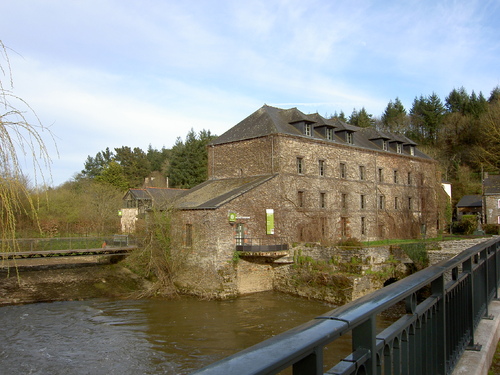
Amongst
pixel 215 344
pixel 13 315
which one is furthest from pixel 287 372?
pixel 13 315

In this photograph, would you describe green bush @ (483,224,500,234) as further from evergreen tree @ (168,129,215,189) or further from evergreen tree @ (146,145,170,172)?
evergreen tree @ (146,145,170,172)

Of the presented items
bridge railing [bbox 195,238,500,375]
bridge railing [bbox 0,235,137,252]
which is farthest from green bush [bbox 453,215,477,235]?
bridge railing [bbox 195,238,500,375]

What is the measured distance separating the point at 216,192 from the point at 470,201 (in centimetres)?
3387

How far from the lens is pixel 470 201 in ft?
152

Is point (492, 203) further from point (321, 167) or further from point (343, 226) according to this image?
point (321, 167)

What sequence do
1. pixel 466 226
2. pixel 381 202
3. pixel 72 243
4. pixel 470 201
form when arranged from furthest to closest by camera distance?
pixel 470 201 < pixel 466 226 < pixel 381 202 < pixel 72 243

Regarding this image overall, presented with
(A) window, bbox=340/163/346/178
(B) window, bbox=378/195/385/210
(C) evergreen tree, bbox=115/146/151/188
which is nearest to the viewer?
(A) window, bbox=340/163/346/178

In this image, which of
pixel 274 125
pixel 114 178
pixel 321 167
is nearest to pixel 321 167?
pixel 321 167

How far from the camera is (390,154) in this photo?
33.2 m

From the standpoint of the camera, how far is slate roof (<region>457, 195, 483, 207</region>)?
45.3 meters

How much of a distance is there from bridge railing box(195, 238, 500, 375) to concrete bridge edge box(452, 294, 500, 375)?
0.09 metres

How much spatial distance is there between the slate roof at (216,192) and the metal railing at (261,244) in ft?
7.65

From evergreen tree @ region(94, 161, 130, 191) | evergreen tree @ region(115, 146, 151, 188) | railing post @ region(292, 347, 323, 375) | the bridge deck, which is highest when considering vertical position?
evergreen tree @ region(115, 146, 151, 188)

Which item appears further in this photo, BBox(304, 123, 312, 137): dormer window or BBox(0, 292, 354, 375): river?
BBox(304, 123, 312, 137): dormer window
